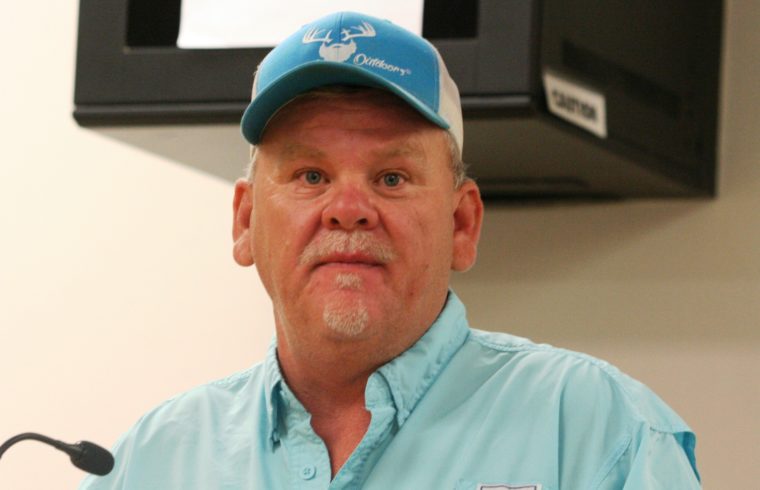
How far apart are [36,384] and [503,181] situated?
0.83 meters

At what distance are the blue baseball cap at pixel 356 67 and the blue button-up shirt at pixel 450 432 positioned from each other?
0.63 feet

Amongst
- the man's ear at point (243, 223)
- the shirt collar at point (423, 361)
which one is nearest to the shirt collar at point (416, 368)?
the shirt collar at point (423, 361)

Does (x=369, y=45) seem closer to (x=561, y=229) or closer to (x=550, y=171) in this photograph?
(x=550, y=171)

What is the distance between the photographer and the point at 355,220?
1.16 meters

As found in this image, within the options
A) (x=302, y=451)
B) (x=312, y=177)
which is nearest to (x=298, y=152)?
(x=312, y=177)

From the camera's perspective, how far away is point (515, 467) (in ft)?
3.63

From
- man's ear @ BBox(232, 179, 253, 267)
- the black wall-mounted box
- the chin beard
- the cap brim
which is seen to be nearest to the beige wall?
the black wall-mounted box

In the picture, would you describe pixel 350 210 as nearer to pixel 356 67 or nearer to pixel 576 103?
pixel 356 67

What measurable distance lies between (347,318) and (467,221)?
0.63 ft

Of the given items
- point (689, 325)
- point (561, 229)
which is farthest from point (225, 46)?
point (689, 325)

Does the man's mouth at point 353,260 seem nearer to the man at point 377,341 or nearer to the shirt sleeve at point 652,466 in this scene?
the man at point 377,341

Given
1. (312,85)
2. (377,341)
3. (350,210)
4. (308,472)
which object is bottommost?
(308,472)

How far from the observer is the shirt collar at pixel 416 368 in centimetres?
118

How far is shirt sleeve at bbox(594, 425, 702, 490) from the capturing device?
105 centimetres
